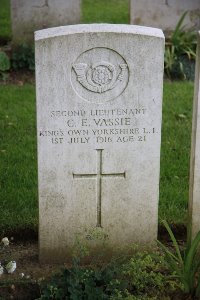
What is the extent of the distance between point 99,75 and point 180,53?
4647mm

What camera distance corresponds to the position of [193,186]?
4.65 m

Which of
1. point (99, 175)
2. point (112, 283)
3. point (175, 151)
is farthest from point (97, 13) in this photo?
point (112, 283)

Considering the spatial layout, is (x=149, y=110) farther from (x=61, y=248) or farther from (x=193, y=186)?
(x=61, y=248)

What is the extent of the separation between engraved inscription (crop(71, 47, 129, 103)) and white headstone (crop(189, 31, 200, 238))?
1.46 feet

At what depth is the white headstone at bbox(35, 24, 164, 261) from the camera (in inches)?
173

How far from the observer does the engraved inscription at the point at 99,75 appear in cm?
441

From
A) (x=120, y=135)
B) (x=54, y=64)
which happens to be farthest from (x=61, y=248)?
(x=54, y=64)

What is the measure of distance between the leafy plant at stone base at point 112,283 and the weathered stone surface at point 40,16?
200 inches

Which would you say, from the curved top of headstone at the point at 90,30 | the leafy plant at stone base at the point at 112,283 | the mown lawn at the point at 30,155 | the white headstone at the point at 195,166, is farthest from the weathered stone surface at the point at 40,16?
the leafy plant at stone base at the point at 112,283

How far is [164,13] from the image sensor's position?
30.4 feet

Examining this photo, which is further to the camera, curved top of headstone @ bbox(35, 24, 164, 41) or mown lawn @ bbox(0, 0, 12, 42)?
mown lawn @ bbox(0, 0, 12, 42)

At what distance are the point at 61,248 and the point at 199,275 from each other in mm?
980

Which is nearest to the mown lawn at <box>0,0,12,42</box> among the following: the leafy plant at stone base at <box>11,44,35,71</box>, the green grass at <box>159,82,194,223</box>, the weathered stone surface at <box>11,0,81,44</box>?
the weathered stone surface at <box>11,0,81,44</box>

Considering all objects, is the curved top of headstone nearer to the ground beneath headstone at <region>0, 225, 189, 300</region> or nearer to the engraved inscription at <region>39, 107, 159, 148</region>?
the engraved inscription at <region>39, 107, 159, 148</region>
